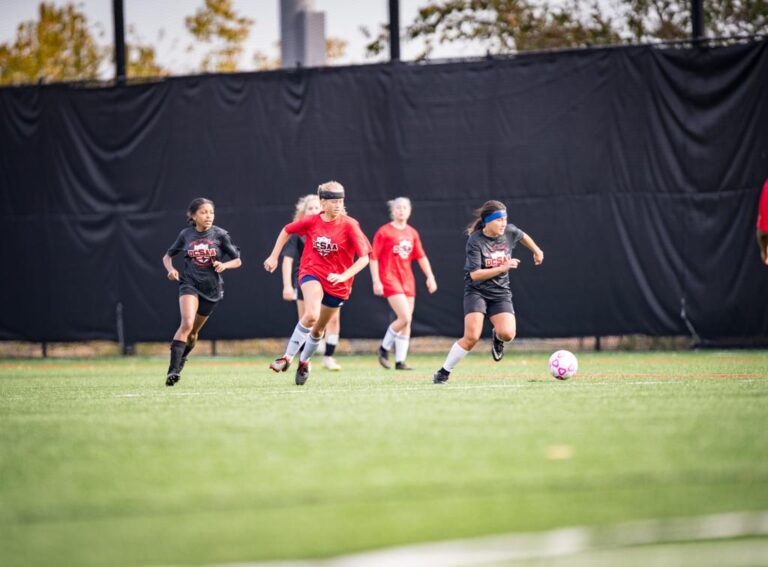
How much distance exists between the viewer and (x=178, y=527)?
155 inches

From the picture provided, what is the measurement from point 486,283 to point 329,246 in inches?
60.9

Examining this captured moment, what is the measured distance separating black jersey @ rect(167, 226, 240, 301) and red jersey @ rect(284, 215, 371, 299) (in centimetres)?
91

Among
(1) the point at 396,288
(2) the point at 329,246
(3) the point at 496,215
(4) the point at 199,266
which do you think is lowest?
(1) the point at 396,288

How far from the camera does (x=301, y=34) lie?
17141 mm

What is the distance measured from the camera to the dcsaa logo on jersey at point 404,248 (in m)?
12.8

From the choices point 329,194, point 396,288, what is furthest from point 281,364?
point 396,288

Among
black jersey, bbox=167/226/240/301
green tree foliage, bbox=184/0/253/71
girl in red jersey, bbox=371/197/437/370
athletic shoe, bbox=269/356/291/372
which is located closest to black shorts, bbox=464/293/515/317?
athletic shoe, bbox=269/356/291/372

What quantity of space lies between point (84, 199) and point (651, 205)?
881 centimetres

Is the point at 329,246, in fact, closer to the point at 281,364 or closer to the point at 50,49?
the point at 281,364

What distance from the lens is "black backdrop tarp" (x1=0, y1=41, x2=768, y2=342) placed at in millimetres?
14883

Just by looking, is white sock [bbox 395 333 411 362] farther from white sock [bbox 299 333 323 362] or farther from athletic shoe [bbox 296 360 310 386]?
athletic shoe [bbox 296 360 310 386]

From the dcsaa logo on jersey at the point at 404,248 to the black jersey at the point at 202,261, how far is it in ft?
8.87

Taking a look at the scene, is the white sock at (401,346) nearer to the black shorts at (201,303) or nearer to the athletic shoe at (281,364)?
the athletic shoe at (281,364)

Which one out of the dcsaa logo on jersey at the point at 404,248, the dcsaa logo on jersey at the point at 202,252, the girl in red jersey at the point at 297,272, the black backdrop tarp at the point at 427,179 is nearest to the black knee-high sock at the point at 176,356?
the dcsaa logo on jersey at the point at 202,252
